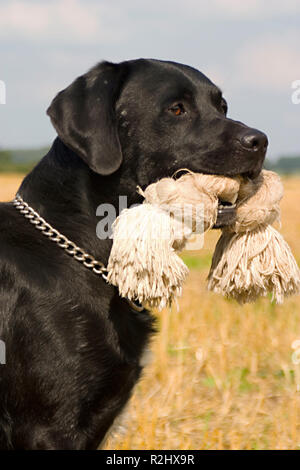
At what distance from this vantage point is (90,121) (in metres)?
3.28

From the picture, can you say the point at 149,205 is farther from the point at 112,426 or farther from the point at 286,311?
the point at 286,311

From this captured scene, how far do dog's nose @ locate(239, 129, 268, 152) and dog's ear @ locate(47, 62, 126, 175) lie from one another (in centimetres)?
61

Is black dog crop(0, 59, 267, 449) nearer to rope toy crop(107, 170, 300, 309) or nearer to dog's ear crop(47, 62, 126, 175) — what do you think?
dog's ear crop(47, 62, 126, 175)

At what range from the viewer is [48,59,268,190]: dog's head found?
324cm

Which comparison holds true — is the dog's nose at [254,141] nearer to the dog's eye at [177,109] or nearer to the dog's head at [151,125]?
the dog's head at [151,125]

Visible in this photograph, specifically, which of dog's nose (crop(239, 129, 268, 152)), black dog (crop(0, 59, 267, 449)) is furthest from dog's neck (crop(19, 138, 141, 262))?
dog's nose (crop(239, 129, 268, 152))

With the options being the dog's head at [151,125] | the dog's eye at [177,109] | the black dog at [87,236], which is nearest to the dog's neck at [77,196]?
the black dog at [87,236]

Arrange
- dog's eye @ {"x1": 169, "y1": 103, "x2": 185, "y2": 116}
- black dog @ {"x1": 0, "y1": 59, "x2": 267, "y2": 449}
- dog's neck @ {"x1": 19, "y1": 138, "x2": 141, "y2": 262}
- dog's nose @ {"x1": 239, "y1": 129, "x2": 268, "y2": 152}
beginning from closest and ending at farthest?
black dog @ {"x1": 0, "y1": 59, "x2": 267, "y2": 449} → dog's nose @ {"x1": 239, "y1": 129, "x2": 268, "y2": 152} → dog's neck @ {"x1": 19, "y1": 138, "x2": 141, "y2": 262} → dog's eye @ {"x1": 169, "y1": 103, "x2": 185, "y2": 116}

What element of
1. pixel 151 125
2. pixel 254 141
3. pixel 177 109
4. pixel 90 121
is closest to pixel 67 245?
pixel 90 121

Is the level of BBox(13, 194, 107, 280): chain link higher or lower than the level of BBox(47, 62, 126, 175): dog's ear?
lower

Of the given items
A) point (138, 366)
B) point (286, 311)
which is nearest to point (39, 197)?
point (138, 366)

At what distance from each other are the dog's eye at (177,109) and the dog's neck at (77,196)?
0.42m

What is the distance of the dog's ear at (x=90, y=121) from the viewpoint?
323cm

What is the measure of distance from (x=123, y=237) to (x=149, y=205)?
0.22m
